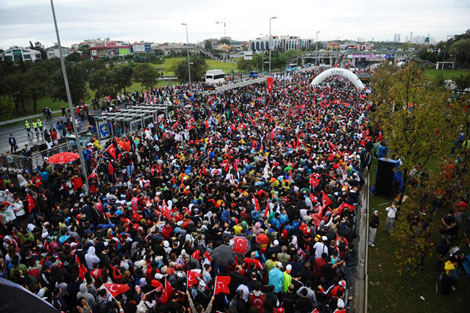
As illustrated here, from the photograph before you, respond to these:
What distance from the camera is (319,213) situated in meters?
10.2

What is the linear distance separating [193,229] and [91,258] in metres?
2.76

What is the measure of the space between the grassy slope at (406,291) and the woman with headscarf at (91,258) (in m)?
7.39

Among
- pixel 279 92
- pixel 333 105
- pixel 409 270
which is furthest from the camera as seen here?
pixel 279 92

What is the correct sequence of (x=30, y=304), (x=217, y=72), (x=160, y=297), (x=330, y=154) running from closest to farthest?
(x=30, y=304)
(x=160, y=297)
(x=330, y=154)
(x=217, y=72)

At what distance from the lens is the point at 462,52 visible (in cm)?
7462

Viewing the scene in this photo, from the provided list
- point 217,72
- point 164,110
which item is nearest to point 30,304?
point 164,110

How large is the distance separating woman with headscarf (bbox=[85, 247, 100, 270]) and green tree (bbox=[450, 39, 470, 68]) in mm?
93138

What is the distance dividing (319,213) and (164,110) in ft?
53.1

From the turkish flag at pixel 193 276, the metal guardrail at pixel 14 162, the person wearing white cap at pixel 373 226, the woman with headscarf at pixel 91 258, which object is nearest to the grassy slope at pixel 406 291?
the person wearing white cap at pixel 373 226

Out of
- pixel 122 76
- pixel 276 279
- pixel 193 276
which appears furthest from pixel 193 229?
pixel 122 76

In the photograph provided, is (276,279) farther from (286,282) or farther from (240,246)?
(240,246)

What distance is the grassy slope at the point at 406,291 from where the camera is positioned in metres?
8.20

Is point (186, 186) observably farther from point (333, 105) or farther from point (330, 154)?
point (333, 105)

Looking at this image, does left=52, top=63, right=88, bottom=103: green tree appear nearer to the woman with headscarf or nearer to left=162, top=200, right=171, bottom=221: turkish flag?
left=162, top=200, right=171, bottom=221: turkish flag
